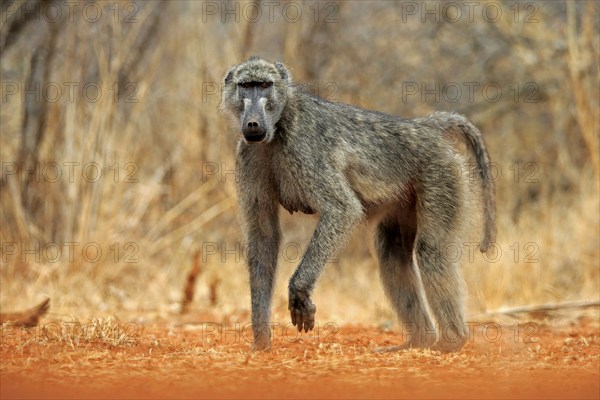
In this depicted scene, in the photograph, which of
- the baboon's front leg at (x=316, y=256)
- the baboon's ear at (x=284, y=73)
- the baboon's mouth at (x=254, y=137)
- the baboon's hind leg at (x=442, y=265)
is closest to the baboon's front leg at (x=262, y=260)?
the baboon's front leg at (x=316, y=256)

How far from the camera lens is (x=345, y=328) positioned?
24.7 feet

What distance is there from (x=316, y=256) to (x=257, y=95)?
105 centimetres

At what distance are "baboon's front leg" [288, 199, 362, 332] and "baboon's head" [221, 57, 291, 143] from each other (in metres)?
0.63

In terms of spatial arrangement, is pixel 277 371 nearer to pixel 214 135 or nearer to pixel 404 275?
pixel 404 275

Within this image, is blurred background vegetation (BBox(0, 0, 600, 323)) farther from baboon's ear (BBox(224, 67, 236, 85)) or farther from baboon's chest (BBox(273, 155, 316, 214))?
baboon's chest (BBox(273, 155, 316, 214))

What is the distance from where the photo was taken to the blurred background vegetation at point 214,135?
29.7ft

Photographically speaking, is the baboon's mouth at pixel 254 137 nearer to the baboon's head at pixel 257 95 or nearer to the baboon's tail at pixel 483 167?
the baboon's head at pixel 257 95

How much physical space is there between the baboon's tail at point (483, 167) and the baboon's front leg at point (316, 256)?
41.9 inches

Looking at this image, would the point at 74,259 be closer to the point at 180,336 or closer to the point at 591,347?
the point at 180,336

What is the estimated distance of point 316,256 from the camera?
5.49m

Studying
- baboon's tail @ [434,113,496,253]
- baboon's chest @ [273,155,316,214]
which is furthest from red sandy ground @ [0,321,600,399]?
baboon's chest @ [273,155,316,214]

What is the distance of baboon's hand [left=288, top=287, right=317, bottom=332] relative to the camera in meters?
5.34

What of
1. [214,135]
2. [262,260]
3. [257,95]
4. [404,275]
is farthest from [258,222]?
[214,135]

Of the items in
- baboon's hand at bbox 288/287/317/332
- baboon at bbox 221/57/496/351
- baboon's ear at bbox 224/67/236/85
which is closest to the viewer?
baboon's hand at bbox 288/287/317/332
